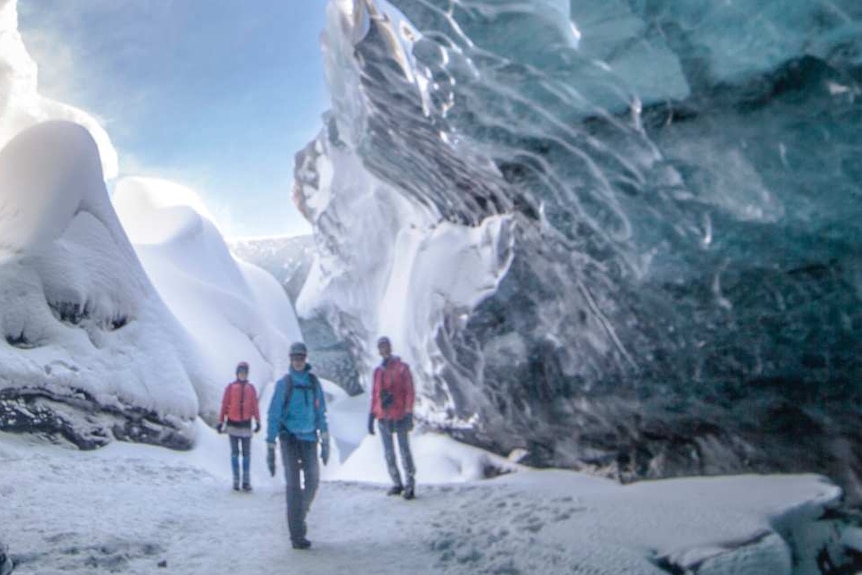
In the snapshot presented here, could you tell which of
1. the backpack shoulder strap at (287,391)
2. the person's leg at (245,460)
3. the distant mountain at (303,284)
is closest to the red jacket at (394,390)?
the backpack shoulder strap at (287,391)

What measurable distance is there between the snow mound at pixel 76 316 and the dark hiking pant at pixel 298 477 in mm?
6087

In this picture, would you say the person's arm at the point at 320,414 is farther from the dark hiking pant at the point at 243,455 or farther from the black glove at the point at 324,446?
the dark hiking pant at the point at 243,455

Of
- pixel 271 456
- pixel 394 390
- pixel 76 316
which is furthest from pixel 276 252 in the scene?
pixel 271 456

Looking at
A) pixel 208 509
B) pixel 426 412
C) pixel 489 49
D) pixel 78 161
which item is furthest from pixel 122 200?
pixel 489 49

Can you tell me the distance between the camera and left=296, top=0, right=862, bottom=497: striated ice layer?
4.66 m

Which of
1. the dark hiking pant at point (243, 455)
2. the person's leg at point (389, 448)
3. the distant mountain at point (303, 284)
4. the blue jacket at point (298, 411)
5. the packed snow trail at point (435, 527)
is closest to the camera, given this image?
the packed snow trail at point (435, 527)

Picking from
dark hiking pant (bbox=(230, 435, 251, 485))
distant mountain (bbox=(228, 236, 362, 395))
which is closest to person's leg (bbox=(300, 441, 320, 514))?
A: dark hiking pant (bbox=(230, 435, 251, 485))

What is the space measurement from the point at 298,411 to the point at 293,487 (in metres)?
0.58

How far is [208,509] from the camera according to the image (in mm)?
6613

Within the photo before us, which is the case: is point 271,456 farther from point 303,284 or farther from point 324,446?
point 303,284

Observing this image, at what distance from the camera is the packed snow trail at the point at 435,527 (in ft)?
14.1

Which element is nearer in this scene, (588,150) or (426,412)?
(588,150)

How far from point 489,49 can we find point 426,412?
745cm

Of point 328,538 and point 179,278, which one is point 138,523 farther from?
point 179,278
